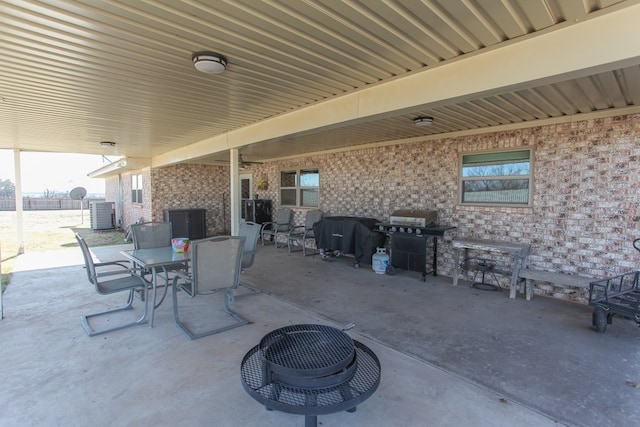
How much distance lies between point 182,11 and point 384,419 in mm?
2960

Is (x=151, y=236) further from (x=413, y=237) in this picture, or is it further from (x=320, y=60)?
(x=413, y=237)

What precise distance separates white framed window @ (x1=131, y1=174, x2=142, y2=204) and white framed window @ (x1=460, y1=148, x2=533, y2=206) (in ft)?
33.8

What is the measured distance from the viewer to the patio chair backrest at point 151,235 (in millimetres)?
4387

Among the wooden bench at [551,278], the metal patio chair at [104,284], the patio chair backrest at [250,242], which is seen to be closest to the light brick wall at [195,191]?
the patio chair backrest at [250,242]

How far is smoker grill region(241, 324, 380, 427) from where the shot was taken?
5.22ft

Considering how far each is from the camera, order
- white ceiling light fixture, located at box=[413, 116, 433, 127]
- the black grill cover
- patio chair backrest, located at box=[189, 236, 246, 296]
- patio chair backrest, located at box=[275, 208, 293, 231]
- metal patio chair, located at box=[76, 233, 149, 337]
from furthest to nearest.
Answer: patio chair backrest, located at box=[275, 208, 293, 231]
the black grill cover
white ceiling light fixture, located at box=[413, 116, 433, 127]
metal patio chair, located at box=[76, 233, 149, 337]
patio chair backrest, located at box=[189, 236, 246, 296]

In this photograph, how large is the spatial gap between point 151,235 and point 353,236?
3.52m

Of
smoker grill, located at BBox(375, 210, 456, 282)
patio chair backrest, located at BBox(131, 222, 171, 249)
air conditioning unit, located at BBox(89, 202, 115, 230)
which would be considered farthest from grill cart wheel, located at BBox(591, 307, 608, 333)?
air conditioning unit, located at BBox(89, 202, 115, 230)

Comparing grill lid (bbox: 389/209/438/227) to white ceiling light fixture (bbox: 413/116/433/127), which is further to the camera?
grill lid (bbox: 389/209/438/227)

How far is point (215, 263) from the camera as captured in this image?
327 cm

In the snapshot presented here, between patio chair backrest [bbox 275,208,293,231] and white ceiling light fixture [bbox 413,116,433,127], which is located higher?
white ceiling light fixture [bbox 413,116,433,127]

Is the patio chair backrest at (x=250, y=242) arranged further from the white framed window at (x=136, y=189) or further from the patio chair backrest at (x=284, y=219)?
the white framed window at (x=136, y=189)

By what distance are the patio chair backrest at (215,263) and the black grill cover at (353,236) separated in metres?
3.19

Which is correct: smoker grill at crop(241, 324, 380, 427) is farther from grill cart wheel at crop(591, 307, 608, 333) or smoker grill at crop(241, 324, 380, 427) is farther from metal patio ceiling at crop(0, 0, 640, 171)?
grill cart wheel at crop(591, 307, 608, 333)
